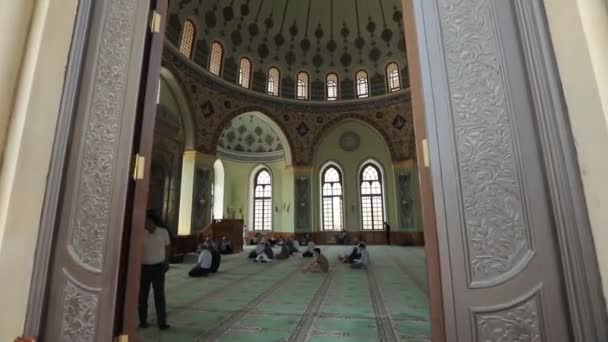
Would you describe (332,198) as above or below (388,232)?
above

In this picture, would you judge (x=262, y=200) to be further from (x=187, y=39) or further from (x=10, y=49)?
(x=10, y=49)

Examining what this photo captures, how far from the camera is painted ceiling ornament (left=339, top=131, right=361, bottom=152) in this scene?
1466cm

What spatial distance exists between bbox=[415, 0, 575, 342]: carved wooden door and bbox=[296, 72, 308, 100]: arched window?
525 inches

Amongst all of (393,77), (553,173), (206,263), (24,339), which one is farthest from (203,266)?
(393,77)

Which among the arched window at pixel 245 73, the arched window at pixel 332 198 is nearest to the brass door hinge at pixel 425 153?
the arched window at pixel 245 73

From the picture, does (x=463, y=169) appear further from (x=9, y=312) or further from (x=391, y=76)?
(x=391, y=76)

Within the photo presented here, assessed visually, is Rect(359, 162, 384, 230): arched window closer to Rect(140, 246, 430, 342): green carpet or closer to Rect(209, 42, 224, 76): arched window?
Rect(209, 42, 224, 76): arched window

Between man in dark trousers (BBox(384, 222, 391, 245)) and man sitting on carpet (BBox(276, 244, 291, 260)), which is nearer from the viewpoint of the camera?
man sitting on carpet (BBox(276, 244, 291, 260))

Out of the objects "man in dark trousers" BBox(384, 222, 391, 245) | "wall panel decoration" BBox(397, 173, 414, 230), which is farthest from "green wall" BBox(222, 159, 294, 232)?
"wall panel decoration" BBox(397, 173, 414, 230)

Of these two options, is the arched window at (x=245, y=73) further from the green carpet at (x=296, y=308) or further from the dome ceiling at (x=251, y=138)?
the green carpet at (x=296, y=308)

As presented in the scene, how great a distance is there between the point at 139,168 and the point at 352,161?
43.9ft

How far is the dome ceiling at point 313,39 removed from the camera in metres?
12.4

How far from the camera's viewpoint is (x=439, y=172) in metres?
1.38

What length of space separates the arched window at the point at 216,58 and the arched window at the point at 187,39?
3.25 feet
